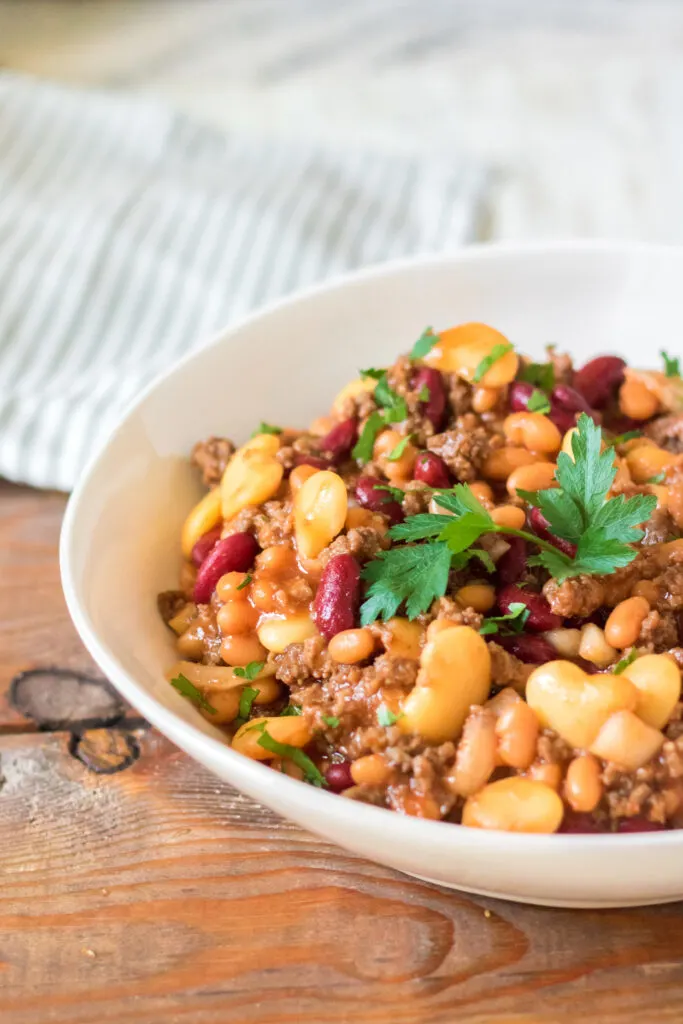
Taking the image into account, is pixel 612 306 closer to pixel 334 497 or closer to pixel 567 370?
pixel 567 370

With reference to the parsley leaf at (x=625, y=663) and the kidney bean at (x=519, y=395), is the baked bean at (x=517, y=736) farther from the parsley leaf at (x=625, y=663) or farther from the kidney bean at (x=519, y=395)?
the kidney bean at (x=519, y=395)

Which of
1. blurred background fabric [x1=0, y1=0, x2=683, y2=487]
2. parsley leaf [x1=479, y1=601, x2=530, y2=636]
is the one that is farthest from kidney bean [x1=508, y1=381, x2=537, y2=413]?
blurred background fabric [x1=0, y1=0, x2=683, y2=487]

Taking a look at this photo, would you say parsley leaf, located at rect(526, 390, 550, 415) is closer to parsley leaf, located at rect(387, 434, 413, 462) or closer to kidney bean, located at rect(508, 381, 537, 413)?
kidney bean, located at rect(508, 381, 537, 413)

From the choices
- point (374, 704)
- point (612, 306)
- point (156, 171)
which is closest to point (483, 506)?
point (374, 704)

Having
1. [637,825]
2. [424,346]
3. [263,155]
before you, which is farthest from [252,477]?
[263,155]

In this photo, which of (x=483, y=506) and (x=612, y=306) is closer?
(x=483, y=506)

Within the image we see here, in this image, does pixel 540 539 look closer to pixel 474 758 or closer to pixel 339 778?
pixel 474 758
